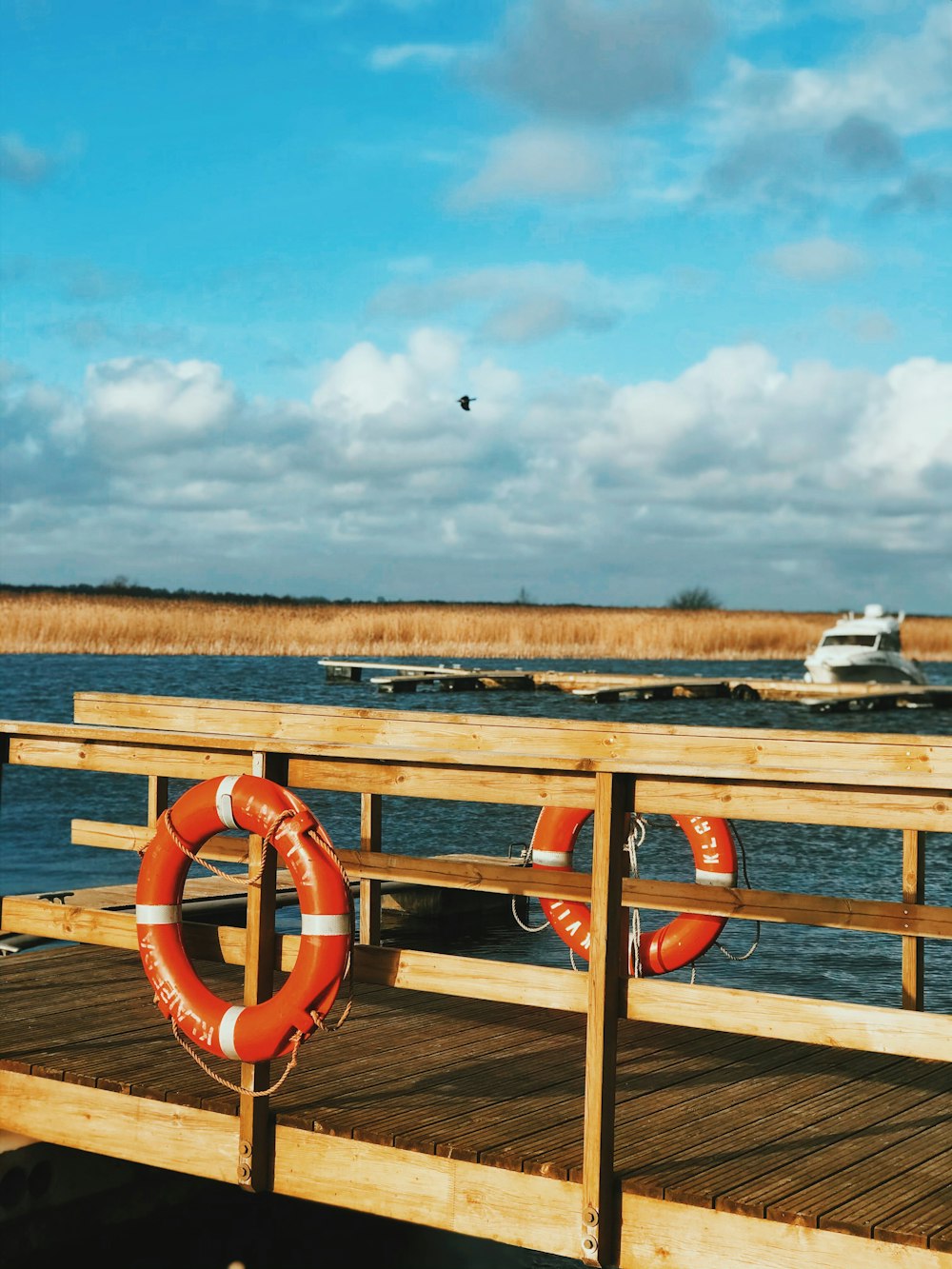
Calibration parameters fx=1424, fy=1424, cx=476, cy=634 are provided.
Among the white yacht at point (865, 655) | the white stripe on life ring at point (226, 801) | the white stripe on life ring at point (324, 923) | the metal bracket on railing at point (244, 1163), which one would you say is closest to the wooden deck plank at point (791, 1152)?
the white stripe on life ring at point (324, 923)

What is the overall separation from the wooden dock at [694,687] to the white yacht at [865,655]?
0.32 m

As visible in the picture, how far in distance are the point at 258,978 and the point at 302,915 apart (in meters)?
0.21

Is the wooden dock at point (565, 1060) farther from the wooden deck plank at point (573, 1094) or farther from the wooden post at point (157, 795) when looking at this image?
the wooden post at point (157, 795)

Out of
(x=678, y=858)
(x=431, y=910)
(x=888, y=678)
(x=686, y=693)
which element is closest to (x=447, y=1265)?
(x=431, y=910)

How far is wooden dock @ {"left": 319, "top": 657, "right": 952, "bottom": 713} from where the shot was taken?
31.1m

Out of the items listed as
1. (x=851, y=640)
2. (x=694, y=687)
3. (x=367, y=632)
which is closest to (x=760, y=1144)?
(x=694, y=687)

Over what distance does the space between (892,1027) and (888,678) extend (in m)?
31.9

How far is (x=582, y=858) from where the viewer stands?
13828 millimetres

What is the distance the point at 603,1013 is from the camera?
332 cm

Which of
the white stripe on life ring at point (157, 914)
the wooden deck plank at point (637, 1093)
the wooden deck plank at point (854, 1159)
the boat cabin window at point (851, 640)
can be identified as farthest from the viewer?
the boat cabin window at point (851, 640)

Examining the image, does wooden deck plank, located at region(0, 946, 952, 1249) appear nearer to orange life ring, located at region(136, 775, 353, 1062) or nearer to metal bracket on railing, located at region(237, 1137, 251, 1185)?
metal bracket on railing, located at region(237, 1137, 251, 1185)

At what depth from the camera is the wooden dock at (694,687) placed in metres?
31.1

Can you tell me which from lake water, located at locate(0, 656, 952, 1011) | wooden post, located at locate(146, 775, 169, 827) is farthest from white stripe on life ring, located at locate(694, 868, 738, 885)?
lake water, located at locate(0, 656, 952, 1011)

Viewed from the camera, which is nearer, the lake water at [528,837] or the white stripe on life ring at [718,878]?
the white stripe on life ring at [718,878]
